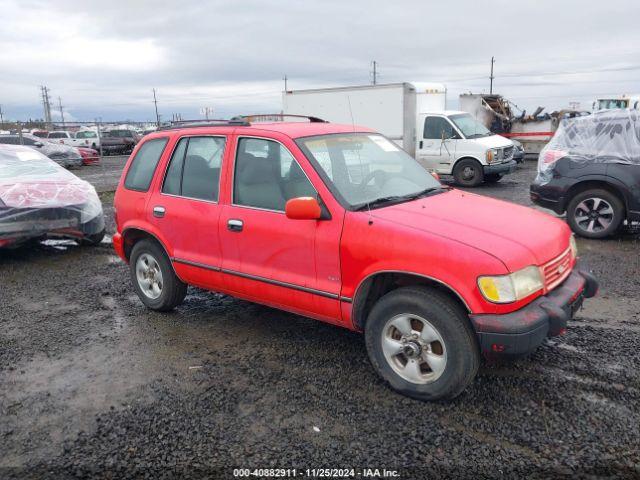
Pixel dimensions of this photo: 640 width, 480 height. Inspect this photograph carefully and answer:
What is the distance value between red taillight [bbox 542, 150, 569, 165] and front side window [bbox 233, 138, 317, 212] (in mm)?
5543

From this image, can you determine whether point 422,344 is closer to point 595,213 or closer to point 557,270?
point 557,270

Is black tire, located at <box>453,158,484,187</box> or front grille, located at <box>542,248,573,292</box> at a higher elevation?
front grille, located at <box>542,248,573,292</box>

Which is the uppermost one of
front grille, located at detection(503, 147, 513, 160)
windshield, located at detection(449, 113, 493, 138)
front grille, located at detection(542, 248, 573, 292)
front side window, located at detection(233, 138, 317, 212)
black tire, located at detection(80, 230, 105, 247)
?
windshield, located at detection(449, 113, 493, 138)

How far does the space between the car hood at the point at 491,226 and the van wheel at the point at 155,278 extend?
7.62 feet

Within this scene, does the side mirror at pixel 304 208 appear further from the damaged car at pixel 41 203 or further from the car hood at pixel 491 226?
the damaged car at pixel 41 203

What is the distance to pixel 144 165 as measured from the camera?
512 centimetres

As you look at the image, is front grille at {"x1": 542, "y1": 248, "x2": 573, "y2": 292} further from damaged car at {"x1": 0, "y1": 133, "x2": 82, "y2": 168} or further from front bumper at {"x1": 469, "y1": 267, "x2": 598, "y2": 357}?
damaged car at {"x1": 0, "y1": 133, "x2": 82, "y2": 168}

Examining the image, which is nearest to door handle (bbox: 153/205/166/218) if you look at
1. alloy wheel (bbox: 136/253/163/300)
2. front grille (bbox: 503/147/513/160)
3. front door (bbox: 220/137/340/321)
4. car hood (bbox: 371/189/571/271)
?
alloy wheel (bbox: 136/253/163/300)

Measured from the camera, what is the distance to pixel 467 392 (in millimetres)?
3523

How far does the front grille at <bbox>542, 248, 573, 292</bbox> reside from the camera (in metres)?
3.38

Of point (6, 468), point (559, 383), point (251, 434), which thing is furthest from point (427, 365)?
point (6, 468)

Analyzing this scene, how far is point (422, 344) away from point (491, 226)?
35.7 inches

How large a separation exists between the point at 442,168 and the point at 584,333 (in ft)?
33.8

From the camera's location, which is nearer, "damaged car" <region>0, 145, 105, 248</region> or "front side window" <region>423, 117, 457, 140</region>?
"damaged car" <region>0, 145, 105, 248</region>
